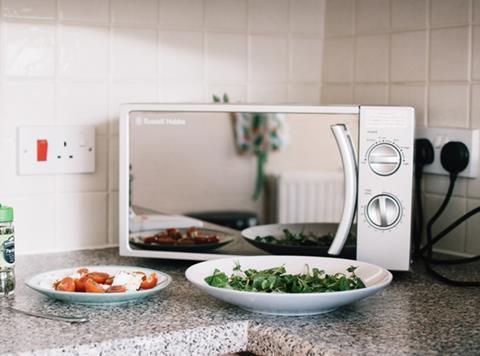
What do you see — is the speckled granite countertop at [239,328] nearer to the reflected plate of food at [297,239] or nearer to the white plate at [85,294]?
the white plate at [85,294]

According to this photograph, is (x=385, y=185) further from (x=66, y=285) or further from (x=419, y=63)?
(x=66, y=285)

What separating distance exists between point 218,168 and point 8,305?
1.72 feet

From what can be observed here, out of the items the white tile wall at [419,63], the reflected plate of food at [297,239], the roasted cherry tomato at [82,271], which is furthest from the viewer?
the white tile wall at [419,63]

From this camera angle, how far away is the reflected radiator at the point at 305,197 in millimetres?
1544

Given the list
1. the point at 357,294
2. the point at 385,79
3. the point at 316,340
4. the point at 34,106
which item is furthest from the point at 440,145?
the point at 34,106

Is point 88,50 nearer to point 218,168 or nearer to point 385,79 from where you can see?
point 218,168

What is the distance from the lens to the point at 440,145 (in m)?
1.56

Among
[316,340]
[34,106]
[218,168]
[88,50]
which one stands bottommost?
[316,340]

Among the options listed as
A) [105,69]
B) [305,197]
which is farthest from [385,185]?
[105,69]

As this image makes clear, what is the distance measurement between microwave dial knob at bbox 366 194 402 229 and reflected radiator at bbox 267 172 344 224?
0.45 ft

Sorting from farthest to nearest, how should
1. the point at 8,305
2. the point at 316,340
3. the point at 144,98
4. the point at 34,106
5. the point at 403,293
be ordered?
the point at 144,98 → the point at 34,106 → the point at 403,293 → the point at 8,305 → the point at 316,340

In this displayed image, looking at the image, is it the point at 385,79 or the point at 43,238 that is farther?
the point at 385,79

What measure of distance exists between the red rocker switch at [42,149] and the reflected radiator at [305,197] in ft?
1.49

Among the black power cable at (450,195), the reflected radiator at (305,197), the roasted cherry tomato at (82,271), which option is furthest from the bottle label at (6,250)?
the black power cable at (450,195)
